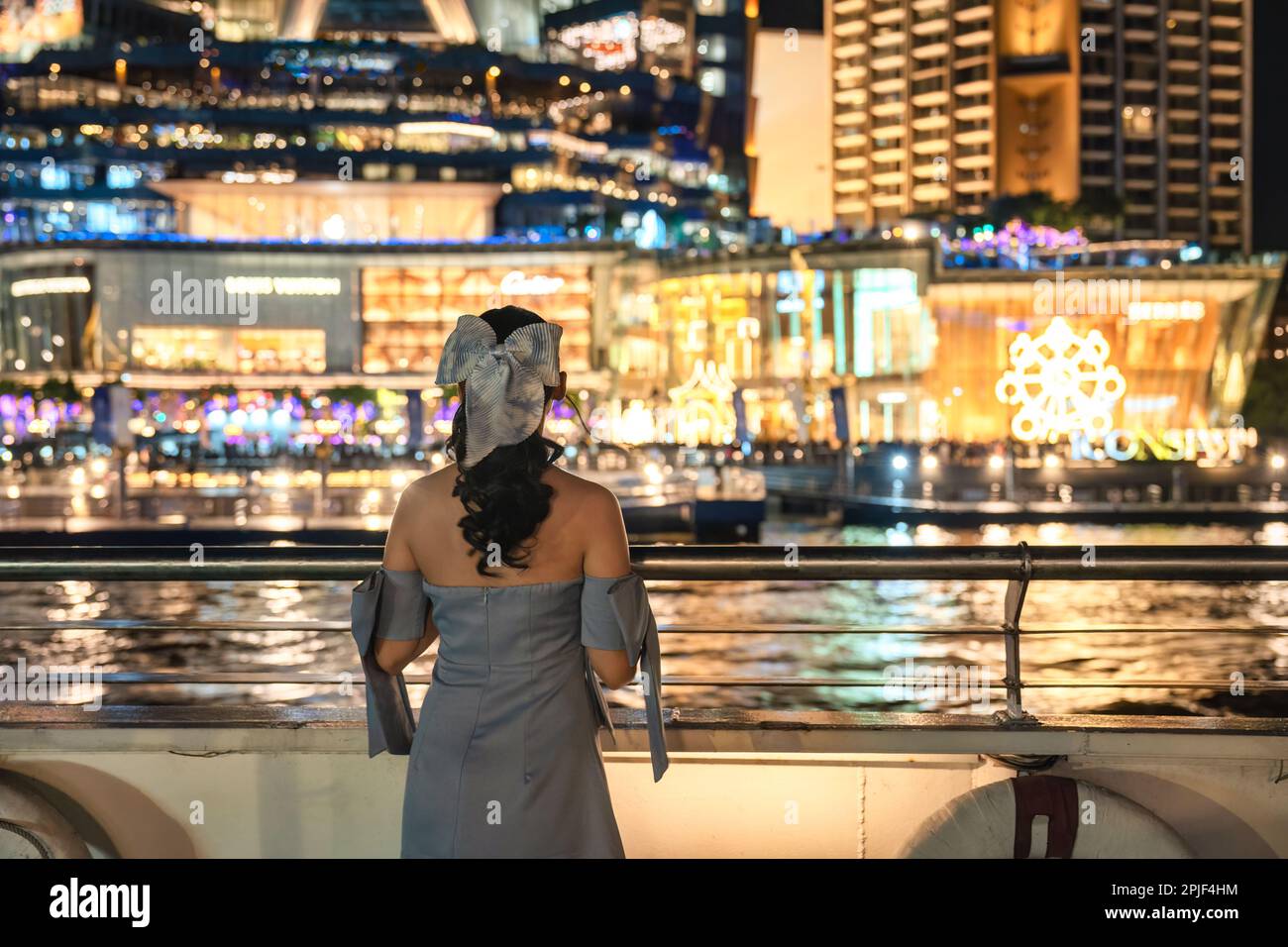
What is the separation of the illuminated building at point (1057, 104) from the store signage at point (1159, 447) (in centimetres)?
6760

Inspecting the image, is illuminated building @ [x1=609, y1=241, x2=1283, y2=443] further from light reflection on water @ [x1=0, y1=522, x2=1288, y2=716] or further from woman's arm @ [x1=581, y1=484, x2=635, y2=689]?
woman's arm @ [x1=581, y1=484, x2=635, y2=689]

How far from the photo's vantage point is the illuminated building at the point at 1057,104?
416 feet

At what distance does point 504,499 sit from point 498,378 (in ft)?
1.05

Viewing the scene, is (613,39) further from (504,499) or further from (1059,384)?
(504,499)

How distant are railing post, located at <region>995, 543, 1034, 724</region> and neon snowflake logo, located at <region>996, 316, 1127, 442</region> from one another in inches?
1811

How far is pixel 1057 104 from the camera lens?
12688 centimetres

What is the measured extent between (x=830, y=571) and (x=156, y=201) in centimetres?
9291

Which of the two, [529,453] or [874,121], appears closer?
[529,453]

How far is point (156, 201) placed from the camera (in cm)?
9081

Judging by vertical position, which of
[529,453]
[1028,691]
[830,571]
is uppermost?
[529,453]

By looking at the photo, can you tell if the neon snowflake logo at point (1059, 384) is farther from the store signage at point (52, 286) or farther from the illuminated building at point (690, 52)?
the store signage at point (52, 286)

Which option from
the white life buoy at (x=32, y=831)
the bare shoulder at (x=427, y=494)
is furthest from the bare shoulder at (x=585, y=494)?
the white life buoy at (x=32, y=831)
